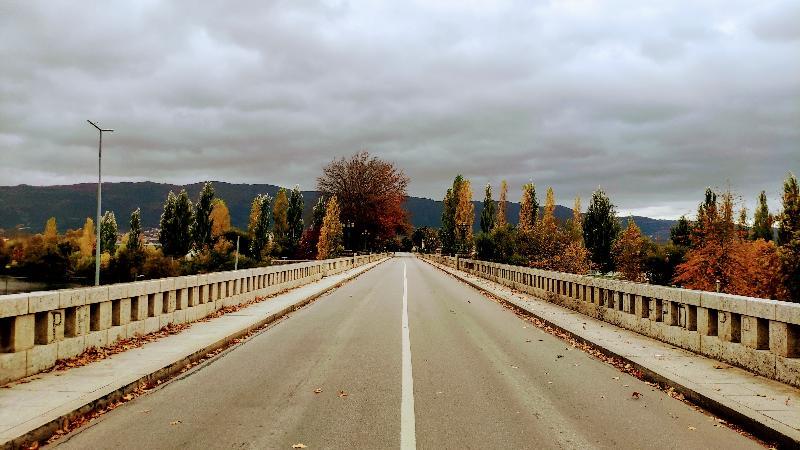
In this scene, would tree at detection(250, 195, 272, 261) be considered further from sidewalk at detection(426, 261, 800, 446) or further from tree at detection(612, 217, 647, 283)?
sidewalk at detection(426, 261, 800, 446)

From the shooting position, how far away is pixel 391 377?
28.3 ft

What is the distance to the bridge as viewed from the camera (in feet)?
19.4

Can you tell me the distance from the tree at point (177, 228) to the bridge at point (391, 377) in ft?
321

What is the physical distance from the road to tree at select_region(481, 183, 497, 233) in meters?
96.3

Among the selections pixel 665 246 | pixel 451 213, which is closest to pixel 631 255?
pixel 665 246

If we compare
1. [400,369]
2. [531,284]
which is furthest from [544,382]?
[531,284]

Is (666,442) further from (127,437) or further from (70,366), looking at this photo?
(70,366)

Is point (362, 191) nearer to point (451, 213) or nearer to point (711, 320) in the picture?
point (451, 213)

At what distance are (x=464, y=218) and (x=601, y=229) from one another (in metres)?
27.0

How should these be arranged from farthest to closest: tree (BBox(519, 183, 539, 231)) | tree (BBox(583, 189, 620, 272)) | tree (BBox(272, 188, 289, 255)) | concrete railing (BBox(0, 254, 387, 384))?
tree (BBox(272, 188, 289, 255)) < tree (BBox(519, 183, 539, 231)) < tree (BBox(583, 189, 620, 272)) < concrete railing (BBox(0, 254, 387, 384))

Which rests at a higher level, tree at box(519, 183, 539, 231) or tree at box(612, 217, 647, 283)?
tree at box(519, 183, 539, 231)

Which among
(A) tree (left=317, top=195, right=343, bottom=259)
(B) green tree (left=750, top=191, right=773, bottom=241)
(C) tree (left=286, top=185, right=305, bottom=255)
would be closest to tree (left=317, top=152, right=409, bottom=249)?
(A) tree (left=317, top=195, right=343, bottom=259)

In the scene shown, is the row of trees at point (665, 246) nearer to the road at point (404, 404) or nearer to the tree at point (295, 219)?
the tree at point (295, 219)

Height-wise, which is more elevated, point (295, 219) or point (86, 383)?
point (295, 219)
